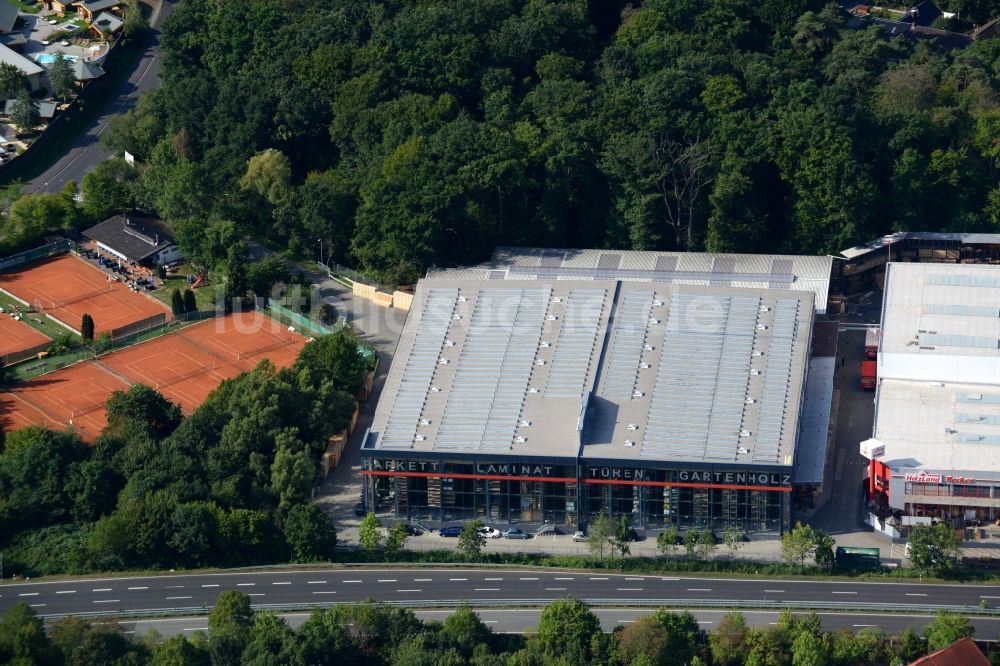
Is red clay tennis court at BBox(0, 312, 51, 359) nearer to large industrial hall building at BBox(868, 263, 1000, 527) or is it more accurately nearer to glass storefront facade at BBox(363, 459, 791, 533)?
glass storefront facade at BBox(363, 459, 791, 533)

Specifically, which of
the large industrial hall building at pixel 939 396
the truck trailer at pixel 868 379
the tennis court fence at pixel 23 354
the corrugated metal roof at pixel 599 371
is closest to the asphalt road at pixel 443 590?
the large industrial hall building at pixel 939 396

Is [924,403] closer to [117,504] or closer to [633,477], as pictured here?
[633,477]

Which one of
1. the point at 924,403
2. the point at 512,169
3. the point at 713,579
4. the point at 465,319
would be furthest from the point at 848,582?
the point at 512,169

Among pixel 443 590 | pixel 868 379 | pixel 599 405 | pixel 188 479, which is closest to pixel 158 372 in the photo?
pixel 188 479

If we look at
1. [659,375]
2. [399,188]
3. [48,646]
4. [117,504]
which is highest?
[399,188]

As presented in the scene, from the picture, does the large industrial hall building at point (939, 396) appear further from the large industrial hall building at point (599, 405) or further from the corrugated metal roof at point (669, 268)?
the corrugated metal roof at point (669, 268)
